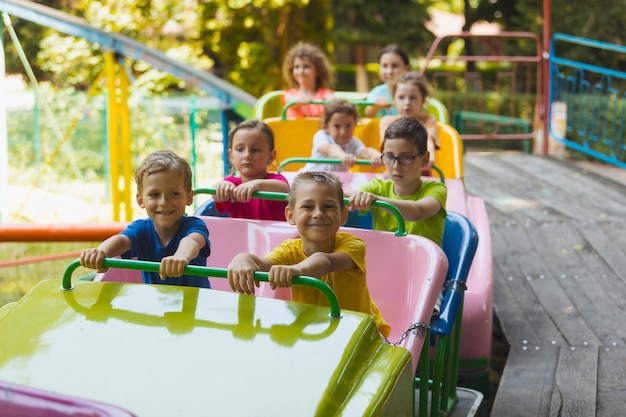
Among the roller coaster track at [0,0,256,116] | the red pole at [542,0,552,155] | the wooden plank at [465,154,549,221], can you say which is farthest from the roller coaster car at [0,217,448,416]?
the red pole at [542,0,552,155]

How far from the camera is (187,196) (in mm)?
2744

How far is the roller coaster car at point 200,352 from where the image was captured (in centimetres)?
194

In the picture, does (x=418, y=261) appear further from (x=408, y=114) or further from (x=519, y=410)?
(x=408, y=114)

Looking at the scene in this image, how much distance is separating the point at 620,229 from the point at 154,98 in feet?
29.9

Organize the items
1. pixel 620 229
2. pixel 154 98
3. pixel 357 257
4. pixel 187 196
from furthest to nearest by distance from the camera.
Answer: pixel 154 98
pixel 620 229
pixel 187 196
pixel 357 257

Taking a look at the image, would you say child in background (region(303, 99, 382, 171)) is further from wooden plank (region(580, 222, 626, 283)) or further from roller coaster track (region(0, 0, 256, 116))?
roller coaster track (region(0, 0, 256, 116))

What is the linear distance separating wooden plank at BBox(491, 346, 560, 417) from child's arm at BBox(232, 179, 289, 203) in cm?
116

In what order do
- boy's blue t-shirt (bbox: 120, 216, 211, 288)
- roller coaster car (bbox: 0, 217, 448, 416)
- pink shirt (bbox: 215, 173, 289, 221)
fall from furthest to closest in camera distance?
pink shirt (bbox: 215, 173, 289, 221), boy's blue t-shirt (bbox: 120, 216, 211, 288), roller coaster car (bbox: 0, 217, 448, 416)

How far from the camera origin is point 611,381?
349cm

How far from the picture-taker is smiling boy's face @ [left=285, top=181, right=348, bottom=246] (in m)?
2.50

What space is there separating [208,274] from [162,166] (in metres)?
0.51

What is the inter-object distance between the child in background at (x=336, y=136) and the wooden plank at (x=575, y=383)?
137 centimetres

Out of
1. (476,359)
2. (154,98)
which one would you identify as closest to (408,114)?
(476,359)

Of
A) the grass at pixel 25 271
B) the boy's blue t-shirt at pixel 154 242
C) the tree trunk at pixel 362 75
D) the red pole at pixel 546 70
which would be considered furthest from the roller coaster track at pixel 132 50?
the tree trunk at pixel 362 75
